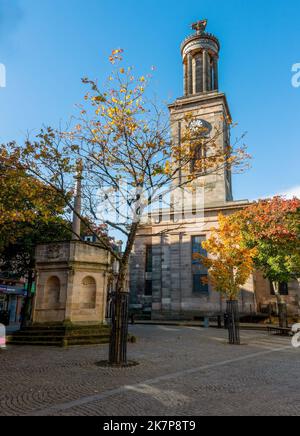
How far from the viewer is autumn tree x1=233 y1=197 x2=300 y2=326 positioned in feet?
73.9

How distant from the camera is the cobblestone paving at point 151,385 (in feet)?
18.0

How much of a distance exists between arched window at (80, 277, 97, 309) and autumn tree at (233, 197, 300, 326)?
1192 centimetres

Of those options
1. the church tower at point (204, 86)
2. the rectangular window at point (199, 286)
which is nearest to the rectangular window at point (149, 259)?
the rectangular window at point (199, 286)

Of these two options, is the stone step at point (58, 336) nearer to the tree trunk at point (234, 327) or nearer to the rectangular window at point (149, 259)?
the tree trunk at point (234, 327)

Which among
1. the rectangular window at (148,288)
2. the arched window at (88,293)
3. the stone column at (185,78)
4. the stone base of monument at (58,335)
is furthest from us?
the stone column at (185,78)

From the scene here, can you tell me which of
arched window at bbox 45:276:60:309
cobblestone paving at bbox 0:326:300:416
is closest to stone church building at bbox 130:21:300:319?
arched window at bbox 45:276:60:309

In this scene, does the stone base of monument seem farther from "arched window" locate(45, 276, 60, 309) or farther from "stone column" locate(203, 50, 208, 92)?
"stone column" locate(203, 50, 208, 92)

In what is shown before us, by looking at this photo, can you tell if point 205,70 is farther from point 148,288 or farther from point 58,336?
point 58,336

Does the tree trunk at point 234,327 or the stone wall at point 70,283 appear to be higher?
the stone wall at point 70,283

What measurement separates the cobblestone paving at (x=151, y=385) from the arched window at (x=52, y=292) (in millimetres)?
4265

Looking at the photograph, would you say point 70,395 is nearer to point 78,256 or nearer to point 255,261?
point 78,256

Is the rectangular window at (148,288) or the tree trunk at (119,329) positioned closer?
the tree trunk at (119,329)

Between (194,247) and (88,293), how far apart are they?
20527mm

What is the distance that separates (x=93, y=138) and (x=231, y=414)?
29.6ft
